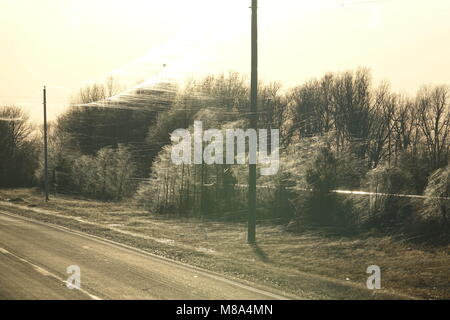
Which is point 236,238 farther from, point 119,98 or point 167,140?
point 119,98

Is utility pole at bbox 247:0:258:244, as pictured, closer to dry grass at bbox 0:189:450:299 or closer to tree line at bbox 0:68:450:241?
dry grass at bbox 0:189:450:299

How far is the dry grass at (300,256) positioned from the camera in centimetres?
1013

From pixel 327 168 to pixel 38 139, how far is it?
2314 inches

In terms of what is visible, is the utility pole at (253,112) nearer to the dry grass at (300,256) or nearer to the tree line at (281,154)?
the dry grass at (300,256)

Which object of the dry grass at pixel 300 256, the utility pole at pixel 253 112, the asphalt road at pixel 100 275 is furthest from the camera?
the utility pole at pixel 253 112

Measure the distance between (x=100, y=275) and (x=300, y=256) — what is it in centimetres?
651

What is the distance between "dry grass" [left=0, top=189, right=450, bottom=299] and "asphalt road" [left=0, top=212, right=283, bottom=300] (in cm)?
105

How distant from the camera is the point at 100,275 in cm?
992

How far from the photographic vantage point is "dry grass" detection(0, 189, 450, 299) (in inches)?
399

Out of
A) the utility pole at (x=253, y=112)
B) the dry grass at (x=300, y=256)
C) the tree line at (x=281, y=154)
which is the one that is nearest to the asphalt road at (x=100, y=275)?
the dry grass at (x=300, y=256)

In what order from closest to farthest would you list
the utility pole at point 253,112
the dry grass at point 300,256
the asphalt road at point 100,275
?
1. the asphalt road at point 100,275
2. the dry grass at point 300,256
3. the utility pole at point 253,112

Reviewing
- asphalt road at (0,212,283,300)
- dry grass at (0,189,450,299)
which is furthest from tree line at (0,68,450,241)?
asphalt road at (0,212,283,300)

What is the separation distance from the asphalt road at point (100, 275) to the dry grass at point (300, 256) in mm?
1049

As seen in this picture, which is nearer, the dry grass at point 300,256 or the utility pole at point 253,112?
the dry grass at point 300,256
